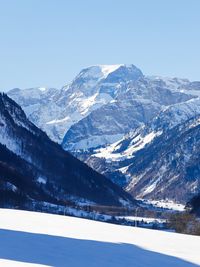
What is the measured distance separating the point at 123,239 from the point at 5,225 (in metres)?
8.43

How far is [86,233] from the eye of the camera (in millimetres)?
39844

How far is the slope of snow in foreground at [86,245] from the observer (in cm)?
3052

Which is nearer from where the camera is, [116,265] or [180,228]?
[116,265]

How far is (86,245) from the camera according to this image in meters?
35.2

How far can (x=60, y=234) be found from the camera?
Result: 126ft

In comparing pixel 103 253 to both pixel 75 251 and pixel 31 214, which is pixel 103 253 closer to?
pixel 75 251

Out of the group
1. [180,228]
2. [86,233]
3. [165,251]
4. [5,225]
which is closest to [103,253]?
[165,251]

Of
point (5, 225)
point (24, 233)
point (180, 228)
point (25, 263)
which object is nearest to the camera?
point (25, 263)

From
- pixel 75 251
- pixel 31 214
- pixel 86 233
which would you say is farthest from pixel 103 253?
pixel 31 214

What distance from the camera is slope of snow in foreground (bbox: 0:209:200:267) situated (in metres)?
30.5

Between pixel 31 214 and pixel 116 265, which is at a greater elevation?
pixel 116 265

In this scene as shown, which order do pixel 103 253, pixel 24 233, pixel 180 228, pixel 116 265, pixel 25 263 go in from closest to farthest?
1. pixel 25 263
2. pixel 116 265
3. pixel 103 253
4. pixel 24 233
5. pixel 180 228

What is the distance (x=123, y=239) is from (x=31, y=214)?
515 inches

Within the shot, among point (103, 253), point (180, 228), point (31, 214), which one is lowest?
point (180, 228)
